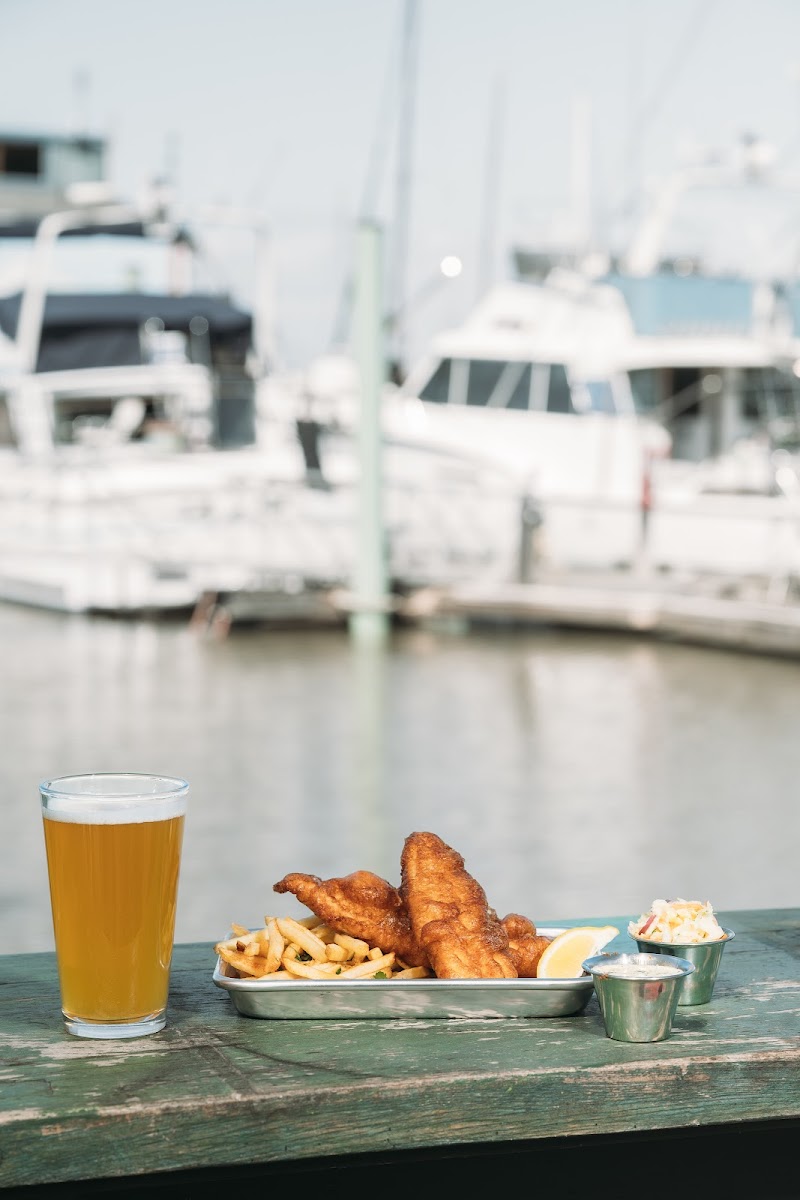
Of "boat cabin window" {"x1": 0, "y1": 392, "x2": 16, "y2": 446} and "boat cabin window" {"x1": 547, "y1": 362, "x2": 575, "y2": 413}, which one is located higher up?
"boat cabin window" {"x1": 547, "y1": 362, "x2": 575, "y2": 413}

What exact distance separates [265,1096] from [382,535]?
15758 mm

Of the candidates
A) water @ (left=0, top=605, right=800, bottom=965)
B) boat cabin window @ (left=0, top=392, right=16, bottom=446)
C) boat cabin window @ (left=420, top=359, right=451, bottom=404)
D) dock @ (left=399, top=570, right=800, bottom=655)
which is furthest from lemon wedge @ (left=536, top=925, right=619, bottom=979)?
boat cabin window @ (left=0, top=392, right=16, bottom=446)

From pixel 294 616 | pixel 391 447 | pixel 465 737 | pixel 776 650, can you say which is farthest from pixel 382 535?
pixel 465 737

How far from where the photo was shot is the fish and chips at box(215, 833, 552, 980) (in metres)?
1.88

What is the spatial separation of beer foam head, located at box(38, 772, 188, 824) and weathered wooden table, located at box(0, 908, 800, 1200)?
0.76 ft

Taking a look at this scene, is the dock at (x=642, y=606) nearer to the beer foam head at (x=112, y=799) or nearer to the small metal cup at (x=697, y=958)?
the small metal cup at (x=697, y=958)

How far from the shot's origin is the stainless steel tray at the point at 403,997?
72.1 inches

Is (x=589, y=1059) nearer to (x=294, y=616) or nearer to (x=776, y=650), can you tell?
(x=776, y=650)

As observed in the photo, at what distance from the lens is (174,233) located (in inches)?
930

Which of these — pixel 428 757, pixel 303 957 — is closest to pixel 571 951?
pixel 303 957

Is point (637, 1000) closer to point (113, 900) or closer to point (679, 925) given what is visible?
point (679, 925)

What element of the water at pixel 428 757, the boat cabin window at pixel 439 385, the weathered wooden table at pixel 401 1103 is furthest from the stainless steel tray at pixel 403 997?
the boat cabin window at pixel 439 385

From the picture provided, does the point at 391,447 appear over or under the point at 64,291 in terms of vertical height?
under

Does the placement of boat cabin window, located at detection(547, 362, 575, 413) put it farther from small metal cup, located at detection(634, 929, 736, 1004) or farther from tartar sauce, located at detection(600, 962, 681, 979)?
tartar sauce, located at detection(600, 962, 681, 979)
